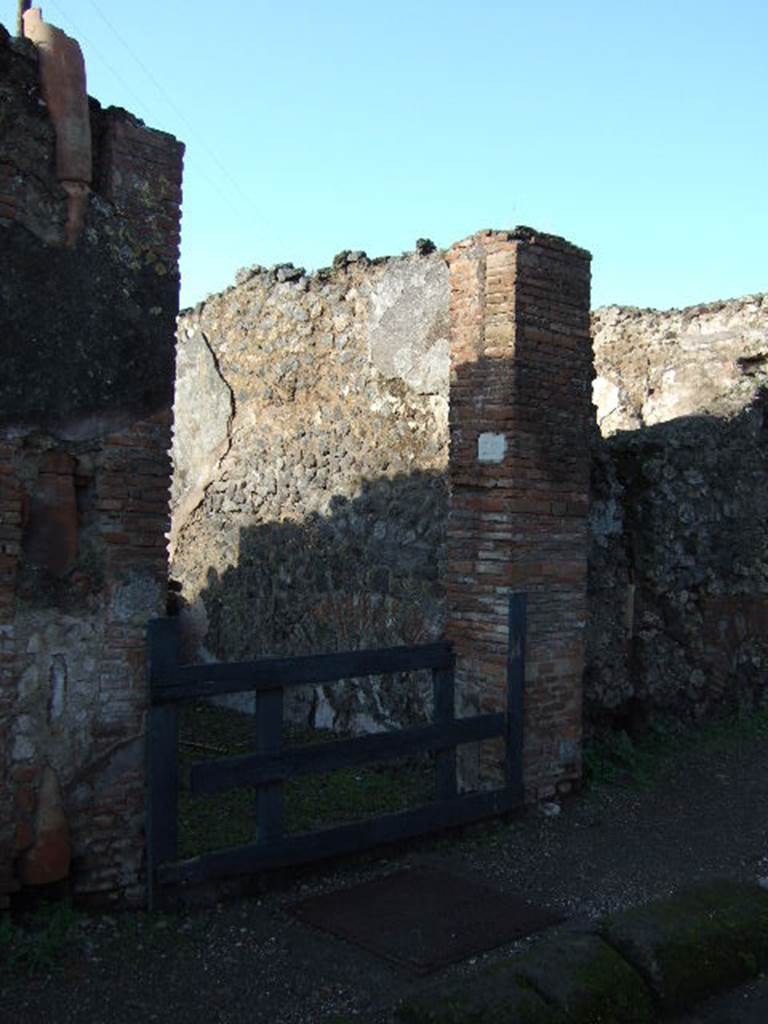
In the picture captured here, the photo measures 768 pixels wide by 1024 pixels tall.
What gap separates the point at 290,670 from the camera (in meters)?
4.33

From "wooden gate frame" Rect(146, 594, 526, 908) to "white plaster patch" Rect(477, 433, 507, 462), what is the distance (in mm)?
750

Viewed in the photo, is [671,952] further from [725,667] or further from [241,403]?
[241,403]

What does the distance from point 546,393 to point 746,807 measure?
101 inches

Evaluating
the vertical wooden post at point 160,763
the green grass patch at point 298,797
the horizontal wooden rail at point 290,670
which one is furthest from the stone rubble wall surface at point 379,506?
the vertical wooden post at point 160,763

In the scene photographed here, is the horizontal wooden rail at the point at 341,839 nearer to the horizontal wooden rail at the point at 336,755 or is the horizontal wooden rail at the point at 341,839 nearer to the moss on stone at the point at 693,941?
the horizontal wooden rail at the point at 336,755

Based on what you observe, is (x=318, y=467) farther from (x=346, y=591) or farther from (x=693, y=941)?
(x=693, y=941)

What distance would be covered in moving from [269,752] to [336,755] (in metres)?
0.38

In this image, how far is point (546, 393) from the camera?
537 centimetres

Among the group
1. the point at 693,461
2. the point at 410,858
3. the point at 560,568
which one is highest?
the point at 693,461

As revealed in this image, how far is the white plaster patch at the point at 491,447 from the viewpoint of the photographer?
5.22 meters

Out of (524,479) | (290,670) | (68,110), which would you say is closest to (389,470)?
(524,479)

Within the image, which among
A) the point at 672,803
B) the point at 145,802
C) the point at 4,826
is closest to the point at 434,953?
the point at 145,802

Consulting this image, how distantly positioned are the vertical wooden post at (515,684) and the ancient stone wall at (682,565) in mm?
981

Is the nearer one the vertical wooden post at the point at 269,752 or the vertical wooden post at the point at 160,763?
the vertical wooden post at the point at 160,763
